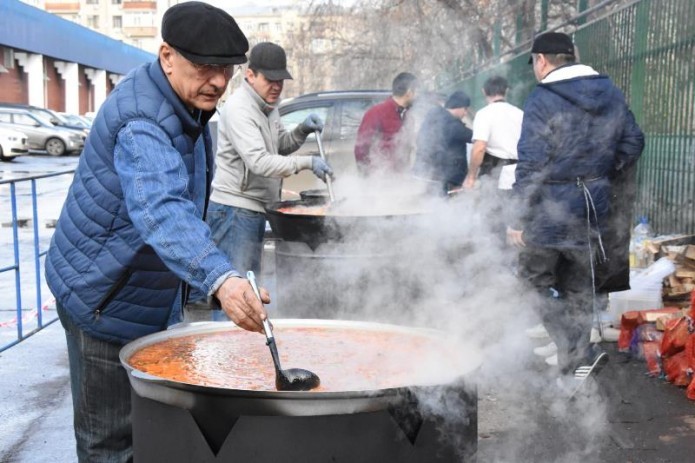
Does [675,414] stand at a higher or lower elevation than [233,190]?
lower

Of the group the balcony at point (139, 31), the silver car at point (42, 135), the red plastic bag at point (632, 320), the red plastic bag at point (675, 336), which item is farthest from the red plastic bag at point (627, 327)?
the balcony at point (139, 31)

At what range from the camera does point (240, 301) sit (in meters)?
2.19

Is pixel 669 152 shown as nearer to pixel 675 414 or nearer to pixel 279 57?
pixel 675 414

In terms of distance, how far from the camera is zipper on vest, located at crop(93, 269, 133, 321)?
8.73 ft

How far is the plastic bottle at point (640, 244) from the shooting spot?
6746 mm

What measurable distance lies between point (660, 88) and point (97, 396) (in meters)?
5.83

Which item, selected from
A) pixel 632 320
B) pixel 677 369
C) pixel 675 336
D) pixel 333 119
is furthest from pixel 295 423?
pixel 333 119

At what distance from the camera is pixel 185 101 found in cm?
259

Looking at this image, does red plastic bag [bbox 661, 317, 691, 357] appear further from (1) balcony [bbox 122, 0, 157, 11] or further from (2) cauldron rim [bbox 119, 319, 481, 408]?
(1) balcony [bbox 122, 0, 157, 11]

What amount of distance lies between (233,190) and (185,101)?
8.18 feet

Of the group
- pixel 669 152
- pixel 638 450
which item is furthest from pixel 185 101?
pixel 669 152

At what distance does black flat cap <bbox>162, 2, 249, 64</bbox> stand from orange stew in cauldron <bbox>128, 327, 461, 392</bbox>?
0.97m

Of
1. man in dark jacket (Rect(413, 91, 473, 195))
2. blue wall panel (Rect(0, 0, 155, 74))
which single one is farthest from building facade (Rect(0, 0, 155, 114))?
man in dark jacket (Rect(413, 91, 473, 195))

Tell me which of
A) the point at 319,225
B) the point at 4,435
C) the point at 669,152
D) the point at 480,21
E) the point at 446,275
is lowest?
the point at 4,435
